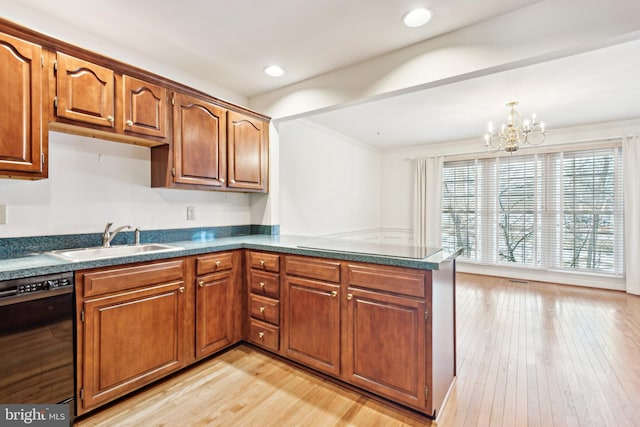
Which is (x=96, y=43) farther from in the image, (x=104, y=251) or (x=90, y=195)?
(x=104, y=251)

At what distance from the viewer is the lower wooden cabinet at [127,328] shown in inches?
66.7

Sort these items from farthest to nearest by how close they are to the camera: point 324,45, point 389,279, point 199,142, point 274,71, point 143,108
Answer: point 274,71, point 199,142, point 324,45, point 143,108, point 389,279

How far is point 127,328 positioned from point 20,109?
1.38 meters

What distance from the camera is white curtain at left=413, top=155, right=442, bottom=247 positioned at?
5.83 metres

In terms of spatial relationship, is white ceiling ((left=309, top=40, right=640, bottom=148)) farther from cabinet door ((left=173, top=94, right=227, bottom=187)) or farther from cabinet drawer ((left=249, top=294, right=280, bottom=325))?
cabinet drawer ((left=249, top=294, right=280, bottom=325))

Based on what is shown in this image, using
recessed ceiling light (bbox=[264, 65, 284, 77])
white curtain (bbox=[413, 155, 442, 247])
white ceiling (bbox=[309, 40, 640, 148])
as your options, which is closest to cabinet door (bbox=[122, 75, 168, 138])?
recessed ceiling light (bbox=[264, 65, 284, 77])

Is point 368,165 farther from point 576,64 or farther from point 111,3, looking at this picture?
point 111,3

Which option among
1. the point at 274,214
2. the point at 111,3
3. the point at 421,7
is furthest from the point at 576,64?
the point at 111,3

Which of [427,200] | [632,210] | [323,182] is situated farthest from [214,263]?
[632,210]

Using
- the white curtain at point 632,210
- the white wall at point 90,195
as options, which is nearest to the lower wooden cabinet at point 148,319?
the white wall at point 90,195

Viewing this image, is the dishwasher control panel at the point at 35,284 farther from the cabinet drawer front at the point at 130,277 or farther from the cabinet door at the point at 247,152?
the cabinet door at the point at 247,152

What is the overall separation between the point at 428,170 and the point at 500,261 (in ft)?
6.90

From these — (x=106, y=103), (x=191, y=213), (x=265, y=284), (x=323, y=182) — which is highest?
(x=106, y=103)

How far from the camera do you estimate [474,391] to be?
2.01m
